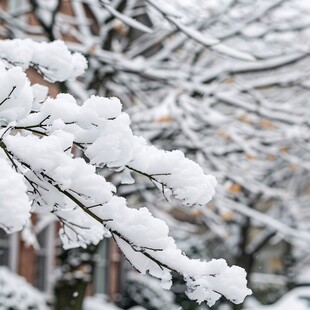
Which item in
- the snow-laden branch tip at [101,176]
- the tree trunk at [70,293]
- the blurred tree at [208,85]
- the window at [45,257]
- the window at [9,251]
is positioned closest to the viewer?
the snow-laden branch tip at [101,176]

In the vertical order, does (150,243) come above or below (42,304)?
below

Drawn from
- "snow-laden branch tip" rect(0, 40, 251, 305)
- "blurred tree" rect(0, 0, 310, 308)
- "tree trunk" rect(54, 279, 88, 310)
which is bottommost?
"snow-laden branch tip" rect(0, 40, 251, 305)

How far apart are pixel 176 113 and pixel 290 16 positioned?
13.0ft

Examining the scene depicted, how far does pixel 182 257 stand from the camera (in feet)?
7.67

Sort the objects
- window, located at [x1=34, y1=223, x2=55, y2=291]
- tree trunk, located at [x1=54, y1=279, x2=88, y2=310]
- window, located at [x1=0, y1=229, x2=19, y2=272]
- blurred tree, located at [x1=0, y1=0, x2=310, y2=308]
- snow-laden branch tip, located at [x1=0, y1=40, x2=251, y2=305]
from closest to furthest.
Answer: snow-laden branch tip, located at [x1=0, y1=40, x2=251, y2=305]
blurred tree, located at [x1=0, y1=0, x2=310, y2=308]
tree trunk, located at [x1=54, y1=279, x2=88, y2=310]
window, located at [x1=0, y1=229, x2=19, y2=272]
window, located at [x1=34, y1=223, x2=55, y2=291]

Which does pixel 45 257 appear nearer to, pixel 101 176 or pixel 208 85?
pixel 208 85

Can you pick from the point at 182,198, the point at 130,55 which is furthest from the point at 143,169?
the point at 130,55

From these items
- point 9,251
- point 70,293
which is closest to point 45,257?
point 9,251

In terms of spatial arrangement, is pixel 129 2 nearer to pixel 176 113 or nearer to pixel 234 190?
pixel 176 113

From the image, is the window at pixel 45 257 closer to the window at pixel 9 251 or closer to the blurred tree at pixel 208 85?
the window at pixel 9 251

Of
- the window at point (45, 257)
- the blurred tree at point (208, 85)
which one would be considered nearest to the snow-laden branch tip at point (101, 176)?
the blurred tree at point (208, 85)

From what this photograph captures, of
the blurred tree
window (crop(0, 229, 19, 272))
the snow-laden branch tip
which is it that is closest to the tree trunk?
the blurred tree

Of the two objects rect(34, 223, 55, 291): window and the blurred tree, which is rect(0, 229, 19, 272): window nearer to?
rect(34, 223, 55, 291): window

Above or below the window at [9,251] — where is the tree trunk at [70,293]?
below
